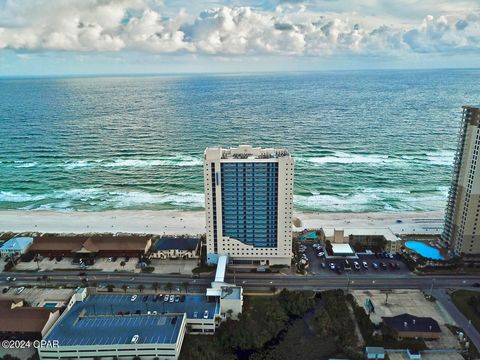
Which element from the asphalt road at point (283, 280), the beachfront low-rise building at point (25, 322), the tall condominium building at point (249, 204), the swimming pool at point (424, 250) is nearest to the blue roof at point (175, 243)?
the tall condominium building at point (249, 204)

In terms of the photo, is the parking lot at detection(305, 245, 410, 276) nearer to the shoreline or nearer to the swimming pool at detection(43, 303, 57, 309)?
the shoreline

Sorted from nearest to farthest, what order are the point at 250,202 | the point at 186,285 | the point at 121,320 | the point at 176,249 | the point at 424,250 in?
the point at 121,320
the point at 186,285
the point at 250,202
the point at 176,249
the point at 424,250

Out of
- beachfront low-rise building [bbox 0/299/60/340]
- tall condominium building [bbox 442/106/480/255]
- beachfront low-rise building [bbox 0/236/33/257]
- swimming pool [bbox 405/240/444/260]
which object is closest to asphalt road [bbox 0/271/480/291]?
swimming pool [bbox 405/240/444/260]

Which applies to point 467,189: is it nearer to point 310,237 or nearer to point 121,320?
point 310,237

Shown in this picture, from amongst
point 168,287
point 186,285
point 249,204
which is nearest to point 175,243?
point 168,287

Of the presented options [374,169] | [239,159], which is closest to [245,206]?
[239,159]

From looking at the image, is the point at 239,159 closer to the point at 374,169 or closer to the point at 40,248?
the point at 40,248

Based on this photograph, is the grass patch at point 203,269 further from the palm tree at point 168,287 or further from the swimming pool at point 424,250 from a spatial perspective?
the swimming pool at point 424,250
